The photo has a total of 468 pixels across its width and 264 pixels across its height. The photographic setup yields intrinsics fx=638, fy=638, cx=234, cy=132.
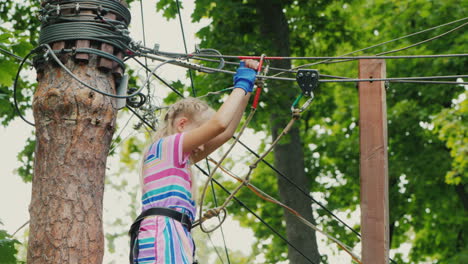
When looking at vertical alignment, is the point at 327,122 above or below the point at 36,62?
above

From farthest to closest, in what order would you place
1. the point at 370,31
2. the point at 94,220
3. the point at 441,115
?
the point at 370,31 → the point at 441,115 → the point at 94,220

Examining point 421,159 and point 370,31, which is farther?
point 370,31

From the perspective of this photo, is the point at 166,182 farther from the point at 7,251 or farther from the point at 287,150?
the point at 287,150

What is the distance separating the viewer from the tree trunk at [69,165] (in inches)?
110

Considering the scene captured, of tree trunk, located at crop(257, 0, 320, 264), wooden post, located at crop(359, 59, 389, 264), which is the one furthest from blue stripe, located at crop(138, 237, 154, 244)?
tree trunk, located at crop(257, 0, 320, 264)

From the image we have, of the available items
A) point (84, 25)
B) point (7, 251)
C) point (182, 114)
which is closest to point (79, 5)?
point (84, 25)

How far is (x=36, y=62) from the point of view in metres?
3.13

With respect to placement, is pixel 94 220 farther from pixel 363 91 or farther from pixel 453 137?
pixel 453 137

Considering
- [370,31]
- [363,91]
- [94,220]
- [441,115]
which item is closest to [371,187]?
[363,91]

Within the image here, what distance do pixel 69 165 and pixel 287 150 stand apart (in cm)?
657

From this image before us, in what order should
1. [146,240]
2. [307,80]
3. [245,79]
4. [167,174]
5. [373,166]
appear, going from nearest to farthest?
[146,240], [167,174], [245,79], [307,80], [373,166]

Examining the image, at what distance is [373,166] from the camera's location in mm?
4230

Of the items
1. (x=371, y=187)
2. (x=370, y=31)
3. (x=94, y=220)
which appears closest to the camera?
(x=94, y=220)

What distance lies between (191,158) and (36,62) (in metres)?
0.90
